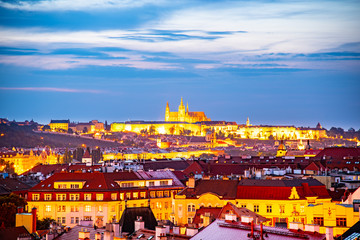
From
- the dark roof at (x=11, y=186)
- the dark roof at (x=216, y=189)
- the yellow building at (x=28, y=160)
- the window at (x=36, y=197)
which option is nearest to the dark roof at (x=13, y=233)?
the dark roof at (x=216, y=189)

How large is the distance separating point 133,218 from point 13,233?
5.04 m

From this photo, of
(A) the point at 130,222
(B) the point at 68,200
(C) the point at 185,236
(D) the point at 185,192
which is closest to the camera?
(C) the point at 185,236

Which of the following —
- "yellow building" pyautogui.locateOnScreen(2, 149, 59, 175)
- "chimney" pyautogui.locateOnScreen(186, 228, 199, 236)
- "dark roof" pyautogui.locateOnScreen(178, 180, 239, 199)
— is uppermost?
"yellow building" pyautogui.locateOnScreen(2, 149, 59, 175)

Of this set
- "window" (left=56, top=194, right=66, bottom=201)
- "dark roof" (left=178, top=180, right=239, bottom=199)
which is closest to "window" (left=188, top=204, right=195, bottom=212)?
"dark roof" (left=178, top=180, right=239, bottom=199)

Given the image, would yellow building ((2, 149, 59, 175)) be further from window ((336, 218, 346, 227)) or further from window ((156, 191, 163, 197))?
window ((336, 218, 346, 227))

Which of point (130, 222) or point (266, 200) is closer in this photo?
point (130, 222)

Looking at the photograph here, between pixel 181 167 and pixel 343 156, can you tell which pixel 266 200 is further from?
pixel 343 156

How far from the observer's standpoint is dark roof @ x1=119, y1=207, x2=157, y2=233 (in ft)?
118

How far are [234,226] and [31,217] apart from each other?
15.3m

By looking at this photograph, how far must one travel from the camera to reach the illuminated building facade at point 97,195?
207ft

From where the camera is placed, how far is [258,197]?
55562 mm

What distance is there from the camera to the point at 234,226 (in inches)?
1035

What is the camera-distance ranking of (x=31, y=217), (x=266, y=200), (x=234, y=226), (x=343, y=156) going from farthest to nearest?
(x=343, y=156) → (x=266, y=200) → (x=31, y=217) → (x=234, y=226)

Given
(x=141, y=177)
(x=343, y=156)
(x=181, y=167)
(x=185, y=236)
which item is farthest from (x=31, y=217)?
(x=343, y=156)
